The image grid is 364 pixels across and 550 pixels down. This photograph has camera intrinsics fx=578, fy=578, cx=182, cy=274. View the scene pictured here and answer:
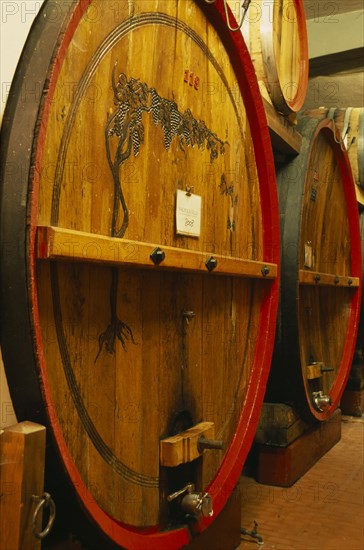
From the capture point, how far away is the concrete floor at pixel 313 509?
2.07 m

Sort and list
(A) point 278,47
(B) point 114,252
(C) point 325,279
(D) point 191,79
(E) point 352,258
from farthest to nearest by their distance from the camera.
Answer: (E) point 352,258 < (C) point 325,279 < (A) point 278,47 < (D) point 191,79 < (B) point 114,252

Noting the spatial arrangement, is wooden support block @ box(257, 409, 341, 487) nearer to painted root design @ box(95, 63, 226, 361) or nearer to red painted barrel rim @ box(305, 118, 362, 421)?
red painted barrel rim @ box(305, 118, 362, 421)

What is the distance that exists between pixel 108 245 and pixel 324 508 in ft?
5.90

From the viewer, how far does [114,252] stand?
1093mm

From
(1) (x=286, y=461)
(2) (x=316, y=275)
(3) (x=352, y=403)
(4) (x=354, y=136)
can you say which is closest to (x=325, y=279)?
(2) (x=316, y=275)

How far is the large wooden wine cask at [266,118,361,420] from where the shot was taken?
240 centimetres

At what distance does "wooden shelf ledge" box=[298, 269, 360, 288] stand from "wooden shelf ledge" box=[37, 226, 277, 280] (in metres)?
0.93

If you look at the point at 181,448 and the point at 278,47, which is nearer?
the point at 181,448

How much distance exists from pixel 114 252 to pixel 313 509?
174 centimetres

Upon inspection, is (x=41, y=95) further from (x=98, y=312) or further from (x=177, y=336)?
→ (x=177, y=336)

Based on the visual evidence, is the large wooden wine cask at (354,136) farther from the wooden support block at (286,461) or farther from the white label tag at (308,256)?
the wooden support block at (286,461)

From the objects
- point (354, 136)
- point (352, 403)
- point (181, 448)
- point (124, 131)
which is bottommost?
point (352, 403)

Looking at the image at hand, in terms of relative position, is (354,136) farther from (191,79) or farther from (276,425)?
(191,79)

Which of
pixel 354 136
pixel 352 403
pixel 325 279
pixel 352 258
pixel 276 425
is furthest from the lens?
pixel 352 403
